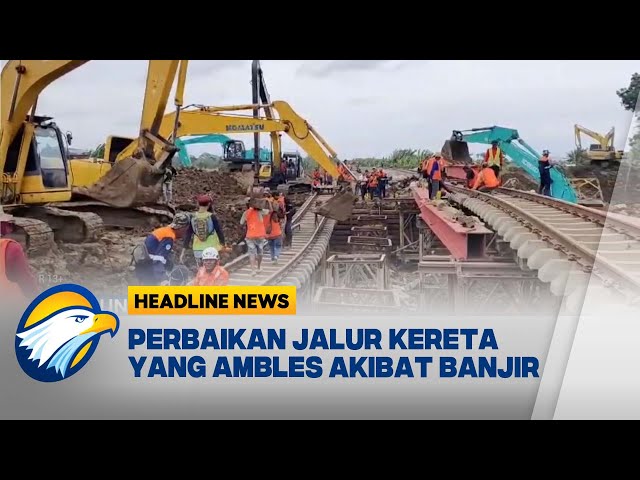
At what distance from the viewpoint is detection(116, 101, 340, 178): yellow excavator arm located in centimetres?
563

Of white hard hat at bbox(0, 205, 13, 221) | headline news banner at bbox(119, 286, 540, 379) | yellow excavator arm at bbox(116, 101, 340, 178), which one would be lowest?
headline news banner at bbox(119, 286, 540, 379)

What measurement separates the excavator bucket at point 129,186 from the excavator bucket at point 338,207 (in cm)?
216

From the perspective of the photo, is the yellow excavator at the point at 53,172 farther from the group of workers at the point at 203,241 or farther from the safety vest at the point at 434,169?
the safety vest at the point at 434,169

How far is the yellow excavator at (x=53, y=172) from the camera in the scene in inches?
210

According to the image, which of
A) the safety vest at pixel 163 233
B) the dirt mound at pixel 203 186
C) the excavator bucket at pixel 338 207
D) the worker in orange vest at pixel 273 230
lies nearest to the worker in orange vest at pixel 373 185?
the excavator bucket at pixel 338 207

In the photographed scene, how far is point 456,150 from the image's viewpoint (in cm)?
627

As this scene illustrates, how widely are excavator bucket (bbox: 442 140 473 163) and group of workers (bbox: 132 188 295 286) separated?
2010mm

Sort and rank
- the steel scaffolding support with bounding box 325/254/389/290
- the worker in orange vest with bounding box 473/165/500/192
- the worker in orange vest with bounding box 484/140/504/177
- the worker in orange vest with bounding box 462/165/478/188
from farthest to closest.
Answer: the worker in orange vest with bounding box 462/165/478/188
the worker in orange vest with bounding box 473/165/500/192
the steel scaffolding support with bounding box 325/254/389/290
the worker in orange vest with bounding box 484/140/504/177

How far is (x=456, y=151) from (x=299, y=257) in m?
2.26

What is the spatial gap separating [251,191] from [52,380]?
2.66 m

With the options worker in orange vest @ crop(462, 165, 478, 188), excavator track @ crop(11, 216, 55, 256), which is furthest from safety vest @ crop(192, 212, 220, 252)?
worker in orange vest @ crop(462, 165, 478, 188)

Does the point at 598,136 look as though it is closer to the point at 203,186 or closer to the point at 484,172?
the point at 484,172

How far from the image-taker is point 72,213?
6074 mm

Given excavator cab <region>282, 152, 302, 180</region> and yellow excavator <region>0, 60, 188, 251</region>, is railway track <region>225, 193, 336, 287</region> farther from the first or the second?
yellow excavator <region>0, 60, 188, 251</region>
